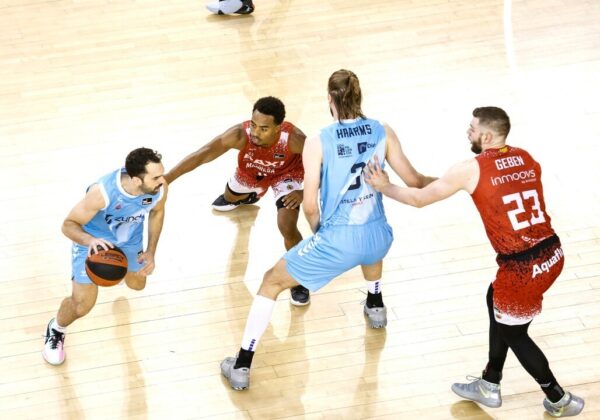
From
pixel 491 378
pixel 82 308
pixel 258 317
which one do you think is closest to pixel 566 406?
pixel 491 378

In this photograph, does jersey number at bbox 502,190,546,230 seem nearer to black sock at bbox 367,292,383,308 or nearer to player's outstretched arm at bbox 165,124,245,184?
black sock at bbox 367,292,383,308

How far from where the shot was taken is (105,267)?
16.0 ft

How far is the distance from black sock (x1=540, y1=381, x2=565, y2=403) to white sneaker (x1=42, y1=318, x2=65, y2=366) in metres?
2.51

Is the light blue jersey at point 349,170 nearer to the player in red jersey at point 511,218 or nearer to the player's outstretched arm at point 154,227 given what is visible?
the player in red jersey at point 511,218

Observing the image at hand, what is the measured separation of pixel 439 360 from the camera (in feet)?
17.3

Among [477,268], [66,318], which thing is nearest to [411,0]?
[477,268]

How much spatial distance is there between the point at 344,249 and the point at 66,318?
1562mm

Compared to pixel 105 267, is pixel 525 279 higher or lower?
higher

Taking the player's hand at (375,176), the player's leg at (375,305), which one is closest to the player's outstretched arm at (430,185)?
the player's hand at (375,176)

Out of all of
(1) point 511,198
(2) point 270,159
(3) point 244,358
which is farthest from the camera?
(2) point 270,159

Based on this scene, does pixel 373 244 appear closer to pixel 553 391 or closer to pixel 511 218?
pixel 511 218

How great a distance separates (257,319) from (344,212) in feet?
2.32

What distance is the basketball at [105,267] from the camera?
4867 mm

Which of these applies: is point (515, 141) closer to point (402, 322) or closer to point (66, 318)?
point (402, 322)
